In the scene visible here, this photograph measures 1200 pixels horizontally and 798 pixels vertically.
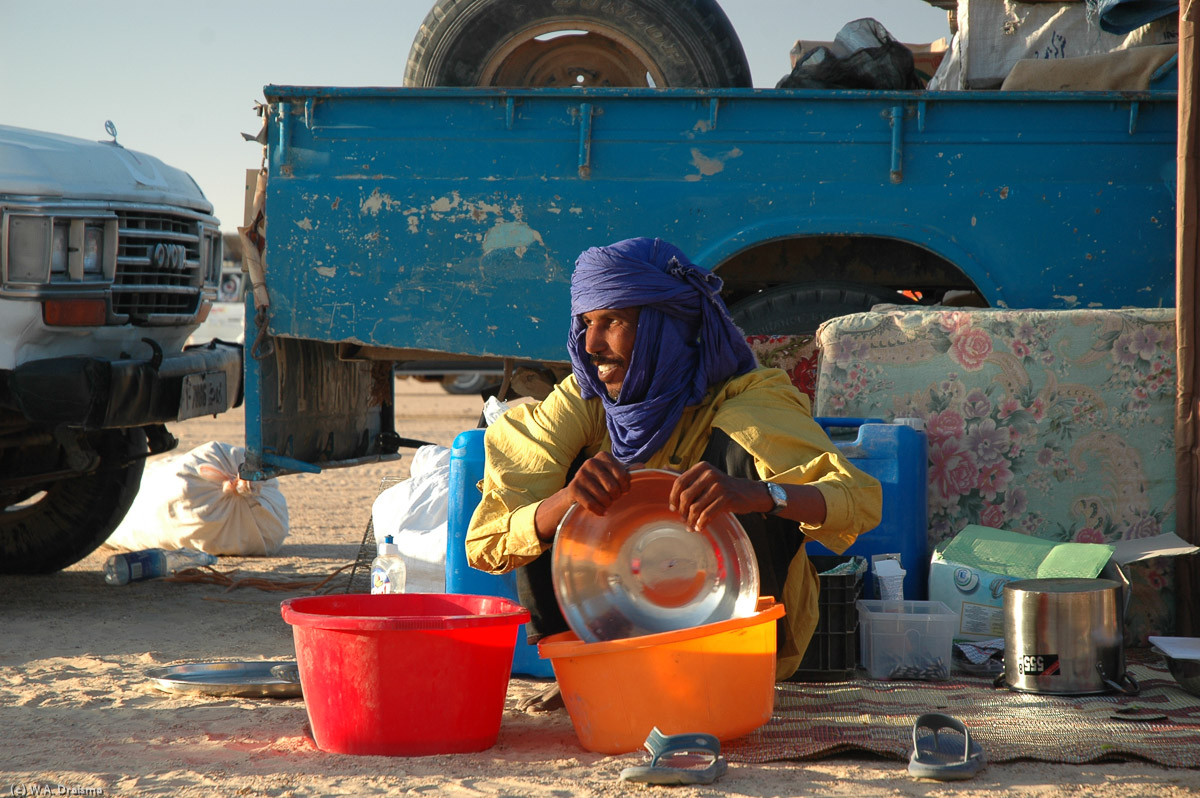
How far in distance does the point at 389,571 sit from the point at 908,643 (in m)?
1.57

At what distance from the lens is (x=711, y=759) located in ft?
7.86

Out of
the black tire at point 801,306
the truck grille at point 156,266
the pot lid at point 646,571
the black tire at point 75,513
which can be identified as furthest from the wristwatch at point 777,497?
the black tire at point 75,513

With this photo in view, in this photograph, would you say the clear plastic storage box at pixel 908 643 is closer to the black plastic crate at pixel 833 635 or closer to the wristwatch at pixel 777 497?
the black plastic crate at pixel 833 635

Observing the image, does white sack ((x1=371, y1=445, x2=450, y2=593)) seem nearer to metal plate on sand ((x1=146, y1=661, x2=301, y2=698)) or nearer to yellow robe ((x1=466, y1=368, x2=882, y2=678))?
metal plate on sand ((x1=146, y1=661, x2=301, y2=698))

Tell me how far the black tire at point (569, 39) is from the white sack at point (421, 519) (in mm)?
1637

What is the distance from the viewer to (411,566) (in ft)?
12.0

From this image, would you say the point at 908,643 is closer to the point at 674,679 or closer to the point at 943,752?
the point at 943,752

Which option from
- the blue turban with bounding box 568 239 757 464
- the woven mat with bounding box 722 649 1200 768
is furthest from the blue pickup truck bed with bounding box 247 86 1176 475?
the woven mat with bounding box 722 649 1200 768

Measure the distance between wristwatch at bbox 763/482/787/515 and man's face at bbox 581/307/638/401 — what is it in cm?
51

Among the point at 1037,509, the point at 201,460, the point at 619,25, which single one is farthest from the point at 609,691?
the point at 201,460

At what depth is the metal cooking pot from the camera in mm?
3000

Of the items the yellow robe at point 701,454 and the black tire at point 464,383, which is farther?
the black tire at point 464,383

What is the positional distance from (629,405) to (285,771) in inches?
43.5

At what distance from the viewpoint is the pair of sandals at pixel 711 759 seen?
2309 mm
